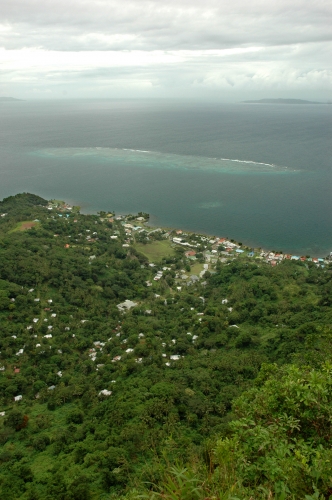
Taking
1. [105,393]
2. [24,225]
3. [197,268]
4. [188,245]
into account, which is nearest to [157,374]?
[105,393]

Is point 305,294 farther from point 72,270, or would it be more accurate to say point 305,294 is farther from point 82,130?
point 82,130

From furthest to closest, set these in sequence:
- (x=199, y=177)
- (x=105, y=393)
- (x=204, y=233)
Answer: (x=199, y=177), (x=204, y=233), (x=105, y=393)

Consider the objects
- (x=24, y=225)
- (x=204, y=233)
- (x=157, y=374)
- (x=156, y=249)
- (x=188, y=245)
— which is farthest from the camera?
(x=204, y=233)

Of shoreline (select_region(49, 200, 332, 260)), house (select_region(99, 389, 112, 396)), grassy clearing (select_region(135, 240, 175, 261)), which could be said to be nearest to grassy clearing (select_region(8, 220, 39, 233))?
grassy clearing (select_region(135, 240, 175, 261))

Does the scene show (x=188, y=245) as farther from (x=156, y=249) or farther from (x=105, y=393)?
(x=105, y=393)

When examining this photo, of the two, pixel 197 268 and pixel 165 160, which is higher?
pixel 165 160

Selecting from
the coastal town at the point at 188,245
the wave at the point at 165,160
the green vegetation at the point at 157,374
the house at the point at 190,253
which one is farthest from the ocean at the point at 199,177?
the green vegetation at the point at 157,374

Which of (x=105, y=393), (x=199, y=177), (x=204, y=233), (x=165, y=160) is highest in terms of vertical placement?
(x=165, y=160)

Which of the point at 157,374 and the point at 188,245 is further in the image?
the point at 188,245
